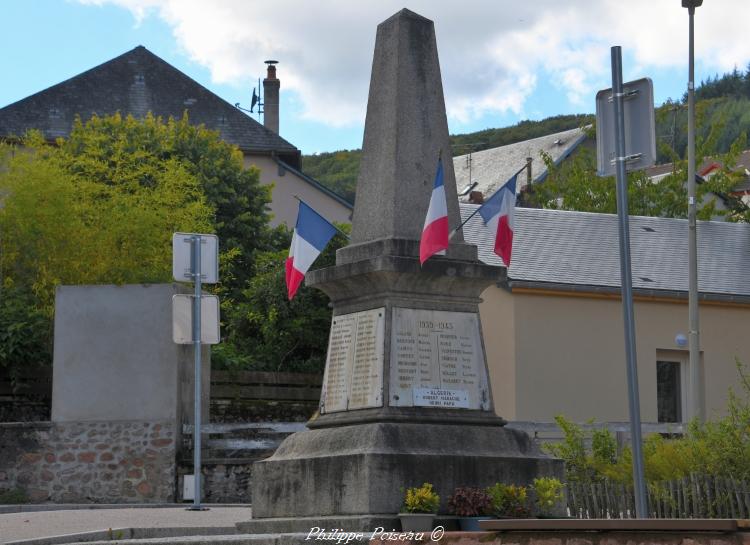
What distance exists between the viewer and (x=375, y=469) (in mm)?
10609

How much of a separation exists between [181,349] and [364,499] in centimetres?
837

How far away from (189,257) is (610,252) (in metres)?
13.1

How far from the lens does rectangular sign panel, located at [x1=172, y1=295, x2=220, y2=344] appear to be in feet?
52.5

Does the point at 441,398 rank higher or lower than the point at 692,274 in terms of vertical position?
lower

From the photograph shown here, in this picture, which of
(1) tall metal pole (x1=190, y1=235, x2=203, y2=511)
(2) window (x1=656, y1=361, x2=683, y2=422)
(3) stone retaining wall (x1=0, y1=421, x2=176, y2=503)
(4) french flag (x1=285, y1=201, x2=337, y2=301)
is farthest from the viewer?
(2) window (x1=656, y1=361, x2=683, y2=422)

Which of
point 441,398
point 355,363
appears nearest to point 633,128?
point 441,398

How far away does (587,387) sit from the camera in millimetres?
25797

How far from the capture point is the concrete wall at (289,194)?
47219 millimetres

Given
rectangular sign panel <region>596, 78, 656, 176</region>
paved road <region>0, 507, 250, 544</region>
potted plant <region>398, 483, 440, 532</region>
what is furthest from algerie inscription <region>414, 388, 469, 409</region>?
rectangular sign panel <region>596, 78, 656, 176</region>

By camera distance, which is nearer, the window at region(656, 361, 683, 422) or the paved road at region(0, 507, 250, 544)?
the paved road at region(0, 507, 250, 544)

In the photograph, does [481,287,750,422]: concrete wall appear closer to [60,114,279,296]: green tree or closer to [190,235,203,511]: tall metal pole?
[60,114,279,296]: green tree

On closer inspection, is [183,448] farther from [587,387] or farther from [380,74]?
[587,387]

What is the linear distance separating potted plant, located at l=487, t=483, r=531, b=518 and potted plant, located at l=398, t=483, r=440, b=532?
17.9 inches

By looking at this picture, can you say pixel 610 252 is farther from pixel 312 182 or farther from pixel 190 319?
pixel 312 182
